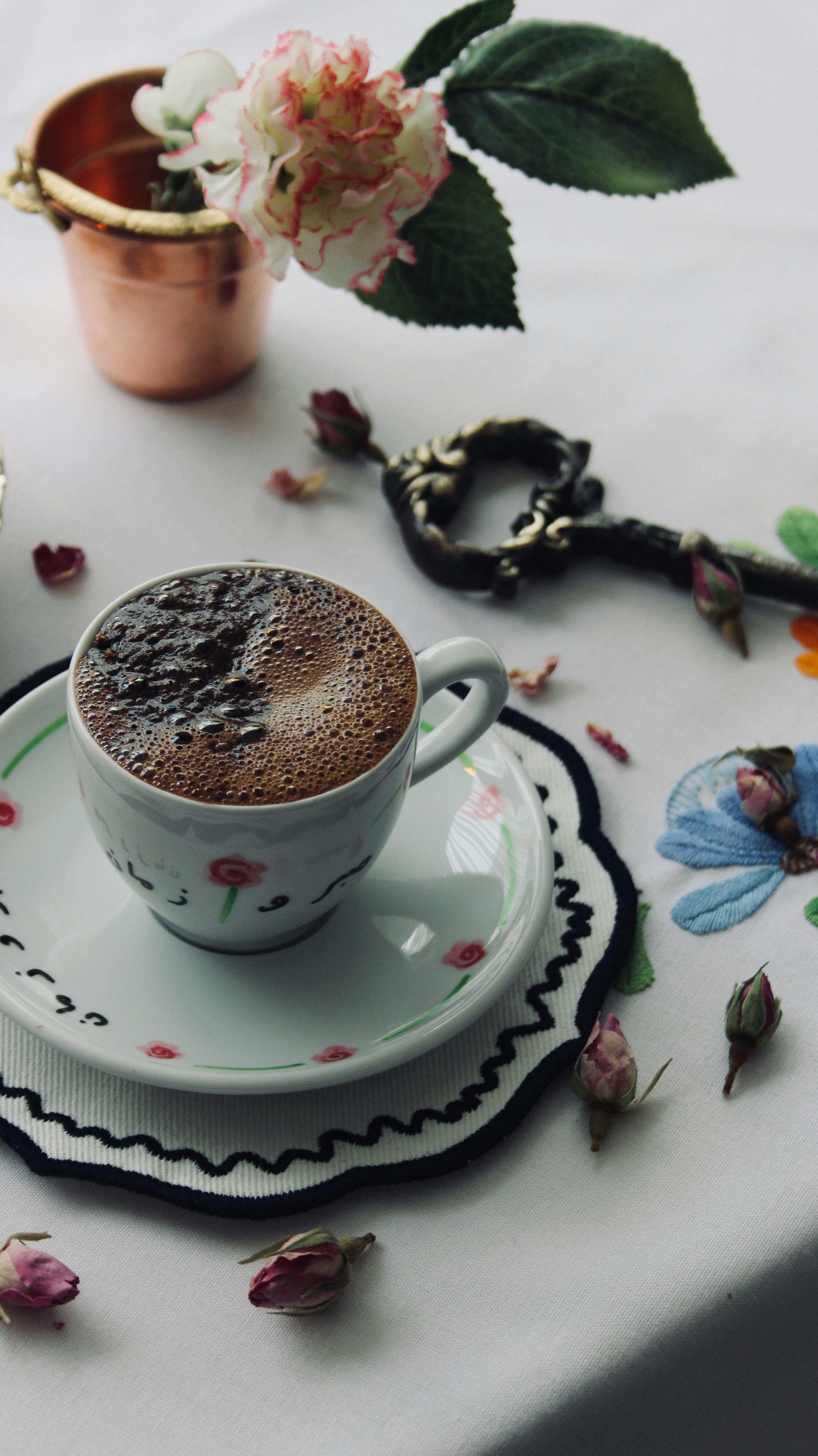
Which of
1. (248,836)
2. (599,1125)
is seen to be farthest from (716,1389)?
(248,836)

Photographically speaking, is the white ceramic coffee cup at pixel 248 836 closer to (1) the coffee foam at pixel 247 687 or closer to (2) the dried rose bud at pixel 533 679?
(1) the coffee foam at pixel 247 687

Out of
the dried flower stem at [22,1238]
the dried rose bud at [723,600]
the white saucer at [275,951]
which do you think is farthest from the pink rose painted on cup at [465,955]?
the dried rose bud at [723,600]

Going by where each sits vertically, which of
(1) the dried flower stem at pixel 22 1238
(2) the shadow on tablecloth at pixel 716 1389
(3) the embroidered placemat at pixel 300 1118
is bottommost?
(2) the shadow on tablecloth at pixel 716 1389

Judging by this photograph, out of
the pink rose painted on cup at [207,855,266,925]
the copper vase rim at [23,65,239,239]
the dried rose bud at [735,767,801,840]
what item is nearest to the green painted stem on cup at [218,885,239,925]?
the pink rose painted on cup at [207,855,266,925]

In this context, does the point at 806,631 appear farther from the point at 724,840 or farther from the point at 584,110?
the point at 584,110

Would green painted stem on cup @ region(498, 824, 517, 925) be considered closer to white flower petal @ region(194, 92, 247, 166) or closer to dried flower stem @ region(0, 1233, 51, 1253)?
dried flower stem @ region(0, 1233, 51, 1253)

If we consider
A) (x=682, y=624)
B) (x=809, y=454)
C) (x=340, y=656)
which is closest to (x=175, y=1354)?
(x=340, y=656)

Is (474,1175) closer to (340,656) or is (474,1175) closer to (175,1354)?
(175,1354)
